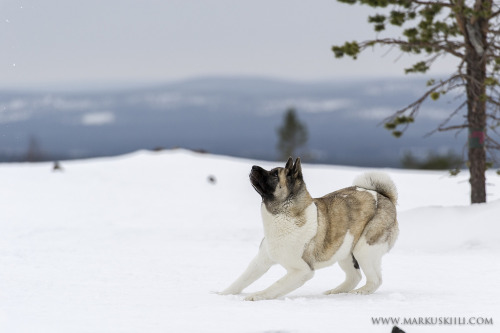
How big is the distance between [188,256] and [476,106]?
8.00 meters

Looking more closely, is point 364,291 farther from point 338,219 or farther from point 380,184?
point 380,184

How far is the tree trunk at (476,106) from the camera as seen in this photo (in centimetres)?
1523

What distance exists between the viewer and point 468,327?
589cm

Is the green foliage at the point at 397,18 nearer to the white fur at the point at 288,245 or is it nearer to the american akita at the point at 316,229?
the american akita at the point at 316,229

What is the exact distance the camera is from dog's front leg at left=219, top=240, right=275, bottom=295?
22.9ft

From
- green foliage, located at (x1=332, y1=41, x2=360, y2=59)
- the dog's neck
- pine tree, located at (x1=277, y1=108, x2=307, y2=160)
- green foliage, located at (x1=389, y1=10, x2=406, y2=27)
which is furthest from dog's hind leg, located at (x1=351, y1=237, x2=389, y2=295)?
pine tree, located at (x1=277, y1=108, x2=307, y2=160)

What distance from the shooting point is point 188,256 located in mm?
11703

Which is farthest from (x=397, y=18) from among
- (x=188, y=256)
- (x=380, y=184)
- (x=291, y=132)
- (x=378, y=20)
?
(x=291, y=132)

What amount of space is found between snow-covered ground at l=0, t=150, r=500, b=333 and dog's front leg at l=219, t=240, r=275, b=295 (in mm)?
265

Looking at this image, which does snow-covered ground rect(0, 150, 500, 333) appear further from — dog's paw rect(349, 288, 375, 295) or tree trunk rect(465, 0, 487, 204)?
tree trunk rect(465, 0, 487, 204)

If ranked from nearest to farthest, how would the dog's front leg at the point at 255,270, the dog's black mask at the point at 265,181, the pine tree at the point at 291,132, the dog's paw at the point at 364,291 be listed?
the dog's black mask at the point at 265,181 → the dog's front leg at the point at 255,270 → the dog's paw at the point at 364,291 → the pine tree at the point at 291,132

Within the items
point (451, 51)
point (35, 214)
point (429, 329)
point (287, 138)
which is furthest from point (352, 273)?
point (287, 138)

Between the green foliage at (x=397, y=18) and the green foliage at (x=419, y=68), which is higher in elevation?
the green foliage at (x=397, y=18)

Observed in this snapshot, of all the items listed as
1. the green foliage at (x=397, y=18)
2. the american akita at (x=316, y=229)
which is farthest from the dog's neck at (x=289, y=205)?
the green foliage at (x=397, y=18)
